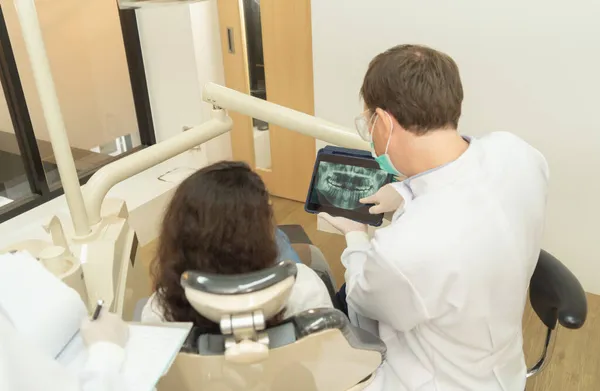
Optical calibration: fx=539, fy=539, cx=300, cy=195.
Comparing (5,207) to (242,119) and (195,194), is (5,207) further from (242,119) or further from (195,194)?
(195,194)

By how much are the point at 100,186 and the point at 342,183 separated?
2.18 ft

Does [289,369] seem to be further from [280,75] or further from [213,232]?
[280,75]

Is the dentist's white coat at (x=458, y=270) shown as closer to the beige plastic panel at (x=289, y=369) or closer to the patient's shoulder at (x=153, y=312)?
the beige plastic panel at (x=289, y=369)

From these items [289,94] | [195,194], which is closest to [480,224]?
[195,194]

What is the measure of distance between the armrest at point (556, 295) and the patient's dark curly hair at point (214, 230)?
0.67 metres

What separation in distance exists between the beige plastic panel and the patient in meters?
0.08

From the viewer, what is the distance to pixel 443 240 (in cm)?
99

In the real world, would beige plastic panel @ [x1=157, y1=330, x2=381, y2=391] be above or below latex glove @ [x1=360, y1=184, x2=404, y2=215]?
below

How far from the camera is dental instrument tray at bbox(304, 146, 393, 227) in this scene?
1523mm

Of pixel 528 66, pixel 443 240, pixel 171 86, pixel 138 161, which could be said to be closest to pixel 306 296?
pixel 443 240

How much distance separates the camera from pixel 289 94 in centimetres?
291

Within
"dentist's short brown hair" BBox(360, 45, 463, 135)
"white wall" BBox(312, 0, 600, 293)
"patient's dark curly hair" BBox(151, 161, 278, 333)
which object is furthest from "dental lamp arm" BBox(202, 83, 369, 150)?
"white wall" BBox(312, 0, 600, 293)

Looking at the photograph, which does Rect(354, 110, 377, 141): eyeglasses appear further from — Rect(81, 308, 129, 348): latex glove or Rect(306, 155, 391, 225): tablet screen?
Rect(81, 308, 129, 348): latex glove

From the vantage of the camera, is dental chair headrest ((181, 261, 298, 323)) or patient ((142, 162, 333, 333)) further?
patient ((142, 162, 333, 333))
